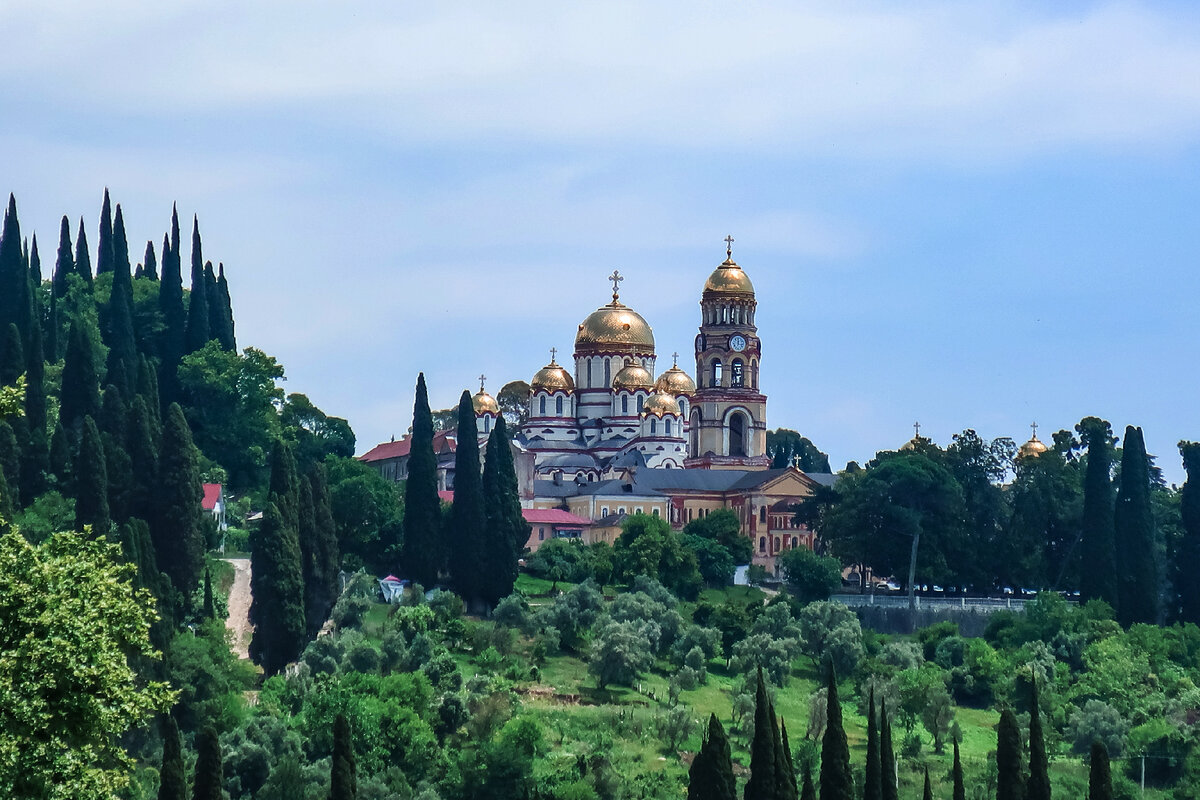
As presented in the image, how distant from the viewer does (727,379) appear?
10681cm

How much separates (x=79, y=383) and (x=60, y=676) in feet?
164

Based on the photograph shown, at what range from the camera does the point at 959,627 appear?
255ft

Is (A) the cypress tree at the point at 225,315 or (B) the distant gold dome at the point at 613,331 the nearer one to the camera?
(A) the cypress tree at the point at 225,315

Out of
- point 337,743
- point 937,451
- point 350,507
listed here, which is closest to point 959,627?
point 937,451

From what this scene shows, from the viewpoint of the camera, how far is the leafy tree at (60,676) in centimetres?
2261

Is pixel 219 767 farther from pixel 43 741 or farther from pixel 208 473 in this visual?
pixel 208 473

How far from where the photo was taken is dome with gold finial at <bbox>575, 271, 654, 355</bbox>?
109 meters

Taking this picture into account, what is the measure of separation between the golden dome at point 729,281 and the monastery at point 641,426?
0.15ft

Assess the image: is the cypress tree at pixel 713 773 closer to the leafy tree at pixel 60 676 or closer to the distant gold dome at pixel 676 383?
the leafy tree at pixel 60 676

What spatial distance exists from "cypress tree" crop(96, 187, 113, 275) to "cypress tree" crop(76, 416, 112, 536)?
3195 centimetres

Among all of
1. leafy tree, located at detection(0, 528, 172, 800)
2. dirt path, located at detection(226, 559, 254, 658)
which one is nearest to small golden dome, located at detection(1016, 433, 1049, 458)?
dirt path, located at detection(226, 559, 254, 658)

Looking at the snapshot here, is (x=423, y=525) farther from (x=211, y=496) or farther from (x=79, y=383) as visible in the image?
(x=79, y=383)

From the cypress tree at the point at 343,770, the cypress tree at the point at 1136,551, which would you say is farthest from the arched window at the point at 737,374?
the cypress tree at the point at 343,770

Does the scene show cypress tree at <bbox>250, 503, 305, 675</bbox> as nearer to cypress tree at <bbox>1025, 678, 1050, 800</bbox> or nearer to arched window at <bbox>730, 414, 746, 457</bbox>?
cypress tree at <bbox>1025, 678, 1050, 800</bbox>
